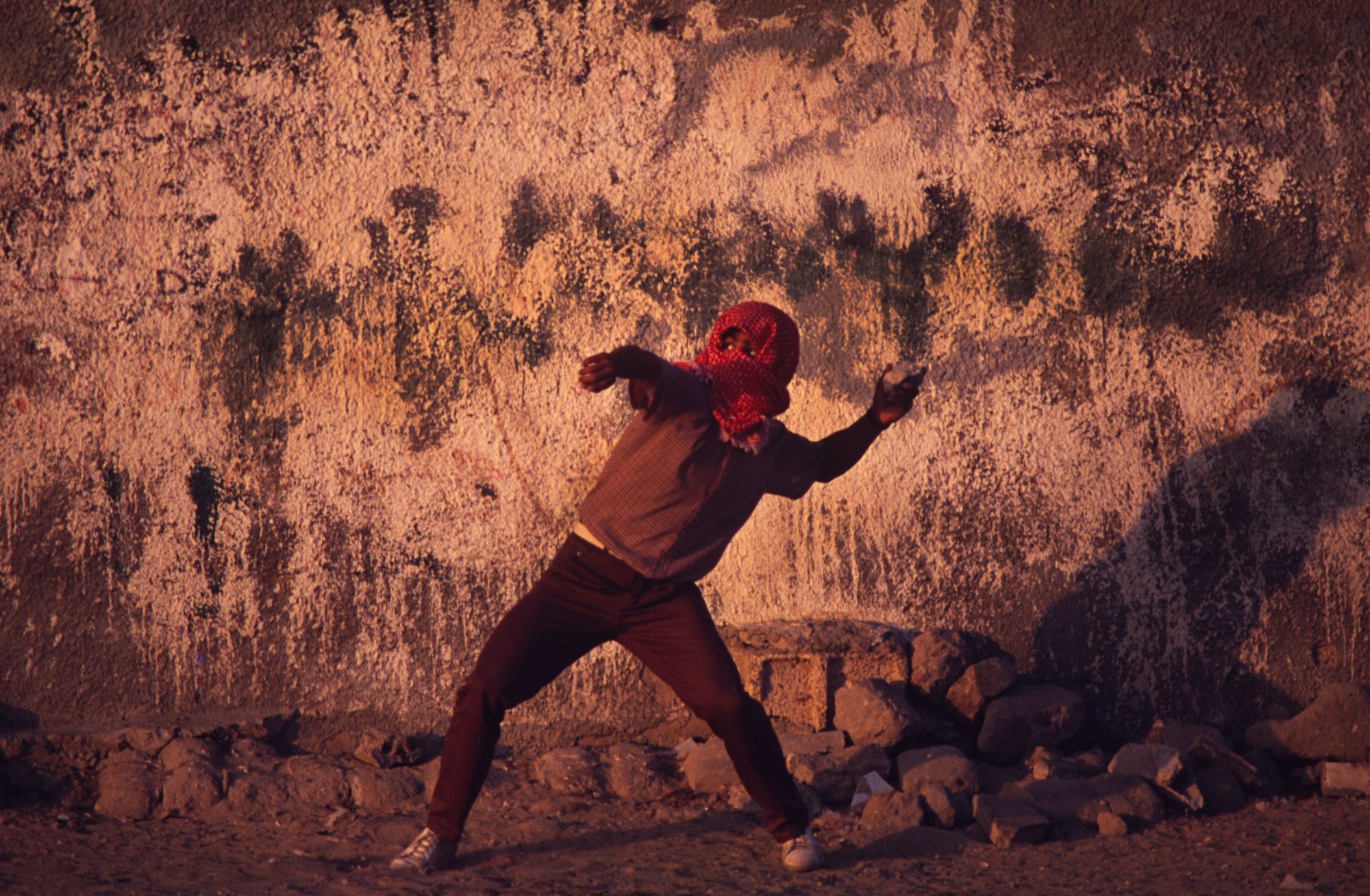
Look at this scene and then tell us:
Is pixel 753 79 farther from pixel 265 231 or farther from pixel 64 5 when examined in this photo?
pixel 64 5

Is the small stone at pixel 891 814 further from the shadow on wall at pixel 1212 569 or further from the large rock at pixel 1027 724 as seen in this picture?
the shadow on wall at pixel 1212 569

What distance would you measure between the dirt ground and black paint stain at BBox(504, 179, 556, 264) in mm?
1861

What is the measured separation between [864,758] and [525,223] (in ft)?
7.10

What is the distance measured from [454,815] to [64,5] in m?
3.10

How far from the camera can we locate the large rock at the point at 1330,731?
3.59 m

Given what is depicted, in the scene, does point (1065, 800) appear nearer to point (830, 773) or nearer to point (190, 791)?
point (830, 773)

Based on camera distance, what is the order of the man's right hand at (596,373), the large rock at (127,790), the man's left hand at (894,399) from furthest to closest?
the large rock at (127,790) → the man's left hand at (894,399) → the man's right hand at (596,373)

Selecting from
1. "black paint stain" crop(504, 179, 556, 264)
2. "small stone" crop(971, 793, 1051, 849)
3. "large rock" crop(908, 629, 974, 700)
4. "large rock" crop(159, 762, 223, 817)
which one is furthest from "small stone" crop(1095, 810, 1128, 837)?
"large rock" crop(159, 762, 223, 817)

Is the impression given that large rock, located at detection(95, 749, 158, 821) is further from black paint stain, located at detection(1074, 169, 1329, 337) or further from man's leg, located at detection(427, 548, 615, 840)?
black paint stain, located at detection(1074, 169, 1329, 337)

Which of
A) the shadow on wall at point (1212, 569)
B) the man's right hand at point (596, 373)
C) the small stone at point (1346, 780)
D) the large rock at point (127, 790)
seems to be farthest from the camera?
the shadow on wall at point (1212, 569)

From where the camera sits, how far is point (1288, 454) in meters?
3.80

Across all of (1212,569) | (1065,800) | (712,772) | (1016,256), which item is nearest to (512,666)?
(712,772)

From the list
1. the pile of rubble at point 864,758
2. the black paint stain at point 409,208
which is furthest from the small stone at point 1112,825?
the black paint stain at point 409,208

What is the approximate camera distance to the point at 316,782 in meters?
3.58
